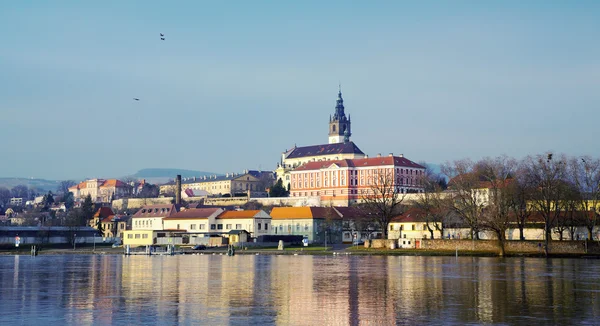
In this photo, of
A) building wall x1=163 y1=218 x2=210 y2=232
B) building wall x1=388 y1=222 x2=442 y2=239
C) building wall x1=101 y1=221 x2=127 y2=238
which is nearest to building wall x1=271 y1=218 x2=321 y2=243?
building wall x1=163 y1=218 x2=210 y2=232

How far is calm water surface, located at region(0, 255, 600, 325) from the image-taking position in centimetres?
2144

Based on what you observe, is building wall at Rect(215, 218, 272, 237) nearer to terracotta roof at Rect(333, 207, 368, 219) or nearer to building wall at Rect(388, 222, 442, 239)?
terracotta roof at Rect(333, 207, 368, 219)

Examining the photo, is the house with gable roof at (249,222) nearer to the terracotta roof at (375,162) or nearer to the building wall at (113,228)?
the building wall at (113,228)

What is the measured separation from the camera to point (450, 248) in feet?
239

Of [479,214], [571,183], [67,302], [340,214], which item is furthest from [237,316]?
[340,214]

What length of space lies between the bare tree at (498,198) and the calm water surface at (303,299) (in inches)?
1070

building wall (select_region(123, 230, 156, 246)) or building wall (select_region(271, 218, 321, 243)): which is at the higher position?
building wall (select_region(271, 218, 321, 243))

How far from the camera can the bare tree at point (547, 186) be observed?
6825cm

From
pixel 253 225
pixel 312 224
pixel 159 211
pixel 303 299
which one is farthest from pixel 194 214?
pixel 303 299

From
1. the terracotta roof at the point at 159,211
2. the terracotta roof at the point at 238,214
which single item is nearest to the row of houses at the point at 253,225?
the terracotta roof at the point at 238,214

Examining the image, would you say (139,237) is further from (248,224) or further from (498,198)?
(498,198)

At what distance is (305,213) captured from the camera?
11112 centimetres

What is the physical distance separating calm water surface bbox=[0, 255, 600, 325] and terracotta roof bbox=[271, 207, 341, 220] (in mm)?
70354

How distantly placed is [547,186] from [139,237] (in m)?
68.2
